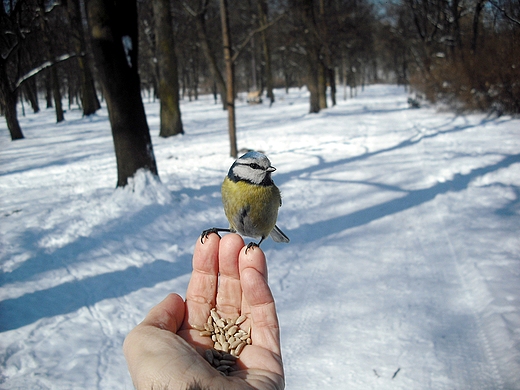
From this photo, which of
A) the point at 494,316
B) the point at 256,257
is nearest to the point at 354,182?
the point at 494,316

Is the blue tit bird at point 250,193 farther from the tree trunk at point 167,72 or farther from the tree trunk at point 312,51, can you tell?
the tree trunk at point 312,51

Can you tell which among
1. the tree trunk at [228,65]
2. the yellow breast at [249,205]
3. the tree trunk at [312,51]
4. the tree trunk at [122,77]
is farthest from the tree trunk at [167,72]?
the yellow breast at [249,205]

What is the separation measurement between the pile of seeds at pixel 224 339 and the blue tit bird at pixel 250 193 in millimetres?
592

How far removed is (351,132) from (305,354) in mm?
9731

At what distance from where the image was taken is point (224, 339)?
2.00 m

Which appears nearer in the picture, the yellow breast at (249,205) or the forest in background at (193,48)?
the yellow breast at (249,205)

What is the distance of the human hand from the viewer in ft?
5.15

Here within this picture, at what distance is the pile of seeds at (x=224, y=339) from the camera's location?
186cm

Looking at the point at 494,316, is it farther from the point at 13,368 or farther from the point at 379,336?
the point at 13,368

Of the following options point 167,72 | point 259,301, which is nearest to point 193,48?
point 167,72

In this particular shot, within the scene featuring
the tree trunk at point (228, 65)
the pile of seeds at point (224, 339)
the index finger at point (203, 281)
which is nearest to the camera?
the pile of seeds at point (224, 339)

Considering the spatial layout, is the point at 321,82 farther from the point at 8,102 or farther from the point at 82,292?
the point at 82,292

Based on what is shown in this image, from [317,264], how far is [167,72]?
961 centimetres

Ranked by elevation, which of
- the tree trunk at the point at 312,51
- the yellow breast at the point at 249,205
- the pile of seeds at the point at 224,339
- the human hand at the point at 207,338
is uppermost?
the tree trunk at the point at 312,51
